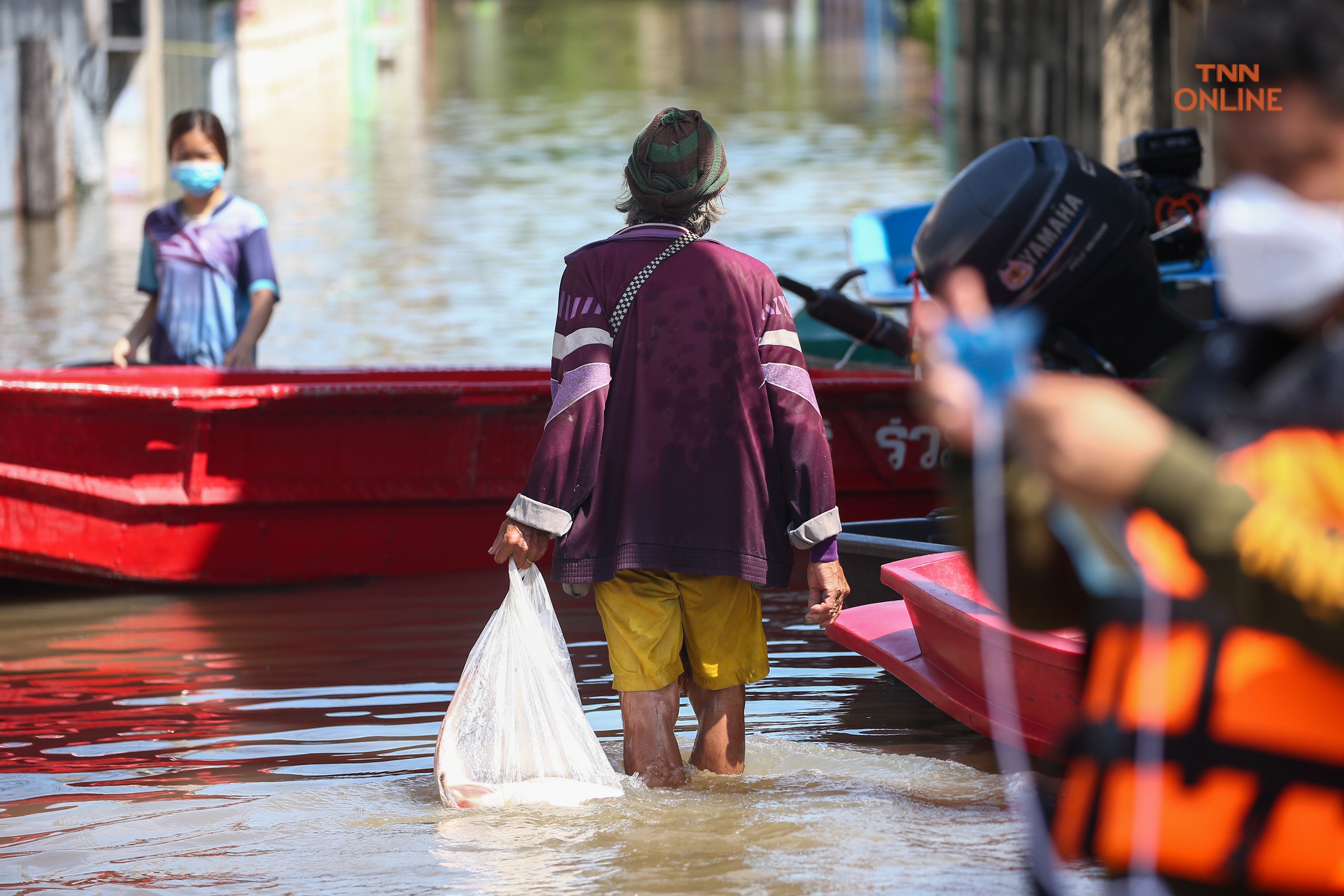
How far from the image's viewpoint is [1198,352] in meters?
1.86

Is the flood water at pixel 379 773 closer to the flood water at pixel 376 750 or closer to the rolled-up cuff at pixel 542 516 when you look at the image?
the flood water at pixel 376 750

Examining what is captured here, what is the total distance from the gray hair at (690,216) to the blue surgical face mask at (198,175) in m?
3.20

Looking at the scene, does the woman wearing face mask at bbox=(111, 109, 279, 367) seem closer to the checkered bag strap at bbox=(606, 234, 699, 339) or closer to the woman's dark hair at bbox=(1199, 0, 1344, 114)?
the checkered bag strap at bbox=(606, 234, 699, 339)

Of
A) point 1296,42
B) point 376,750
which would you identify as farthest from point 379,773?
point 1296,42

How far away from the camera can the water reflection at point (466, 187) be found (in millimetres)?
12742

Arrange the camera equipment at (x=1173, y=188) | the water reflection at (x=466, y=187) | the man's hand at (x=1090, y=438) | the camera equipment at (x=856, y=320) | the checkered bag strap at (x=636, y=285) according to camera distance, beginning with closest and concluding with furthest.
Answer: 1. the man's hand at (x=1090, y=438)
2. the checkered bag strap at (x=636, y=285)
3. the camera equipment at (x=856, y=320)
4. the camera equipment at (x=1173, y=188)
5. the water reflection at (x=466, y=187)

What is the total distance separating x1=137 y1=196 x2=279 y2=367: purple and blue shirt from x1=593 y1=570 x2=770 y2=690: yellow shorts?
10.9 feet

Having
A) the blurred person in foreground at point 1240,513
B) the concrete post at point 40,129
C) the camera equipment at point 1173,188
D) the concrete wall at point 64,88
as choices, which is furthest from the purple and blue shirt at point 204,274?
the concrete post at point 40,129

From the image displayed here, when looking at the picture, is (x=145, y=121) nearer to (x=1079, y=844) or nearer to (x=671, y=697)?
(x=671, y=697)

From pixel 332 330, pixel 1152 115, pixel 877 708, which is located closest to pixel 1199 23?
pixel 1152 115

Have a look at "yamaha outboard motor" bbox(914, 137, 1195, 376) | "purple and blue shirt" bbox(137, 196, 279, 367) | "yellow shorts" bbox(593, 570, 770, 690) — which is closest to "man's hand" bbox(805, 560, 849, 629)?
"yellow shorts" bbox(593, 570, 770, 690)

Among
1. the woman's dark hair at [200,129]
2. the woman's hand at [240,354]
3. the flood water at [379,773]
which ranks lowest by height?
the flood water at [379,773]

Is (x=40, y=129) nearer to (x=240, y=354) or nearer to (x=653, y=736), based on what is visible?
(x=240, y=354)

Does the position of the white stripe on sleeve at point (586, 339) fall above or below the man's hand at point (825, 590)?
above
